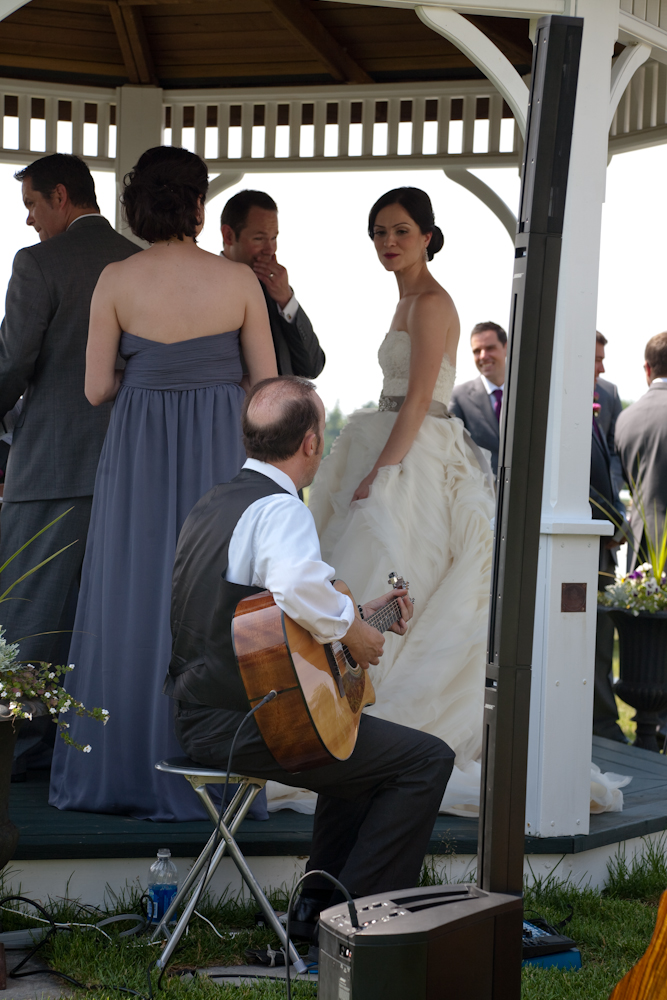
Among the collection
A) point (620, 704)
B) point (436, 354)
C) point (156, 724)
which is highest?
point (436, 354)

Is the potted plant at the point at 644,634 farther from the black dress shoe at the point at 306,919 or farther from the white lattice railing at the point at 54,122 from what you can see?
the white lattice railing at the point at 54,122

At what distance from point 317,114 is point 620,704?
16.6 feet

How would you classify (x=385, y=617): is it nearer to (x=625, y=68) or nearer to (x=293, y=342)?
(x=293, y=342)

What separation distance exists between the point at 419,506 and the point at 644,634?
6.76ft

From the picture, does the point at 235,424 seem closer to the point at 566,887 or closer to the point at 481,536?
the point at 481,536

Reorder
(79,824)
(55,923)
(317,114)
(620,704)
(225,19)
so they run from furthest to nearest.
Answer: (620,704)
(317,114)
(225,19)
(79,824)
(55,923)

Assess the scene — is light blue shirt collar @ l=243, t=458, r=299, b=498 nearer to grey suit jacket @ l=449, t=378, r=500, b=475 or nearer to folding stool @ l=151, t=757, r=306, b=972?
folding stool @ l=151, t=757, r=306, b=972

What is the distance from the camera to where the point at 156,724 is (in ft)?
11.6

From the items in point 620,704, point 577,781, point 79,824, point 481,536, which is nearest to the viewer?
point 79,824

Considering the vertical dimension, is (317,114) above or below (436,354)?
above

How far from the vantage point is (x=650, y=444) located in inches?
251

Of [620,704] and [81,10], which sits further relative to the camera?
[620,704]

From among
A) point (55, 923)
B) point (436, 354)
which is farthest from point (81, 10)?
point (55, 923)

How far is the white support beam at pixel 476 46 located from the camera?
3443 mm
